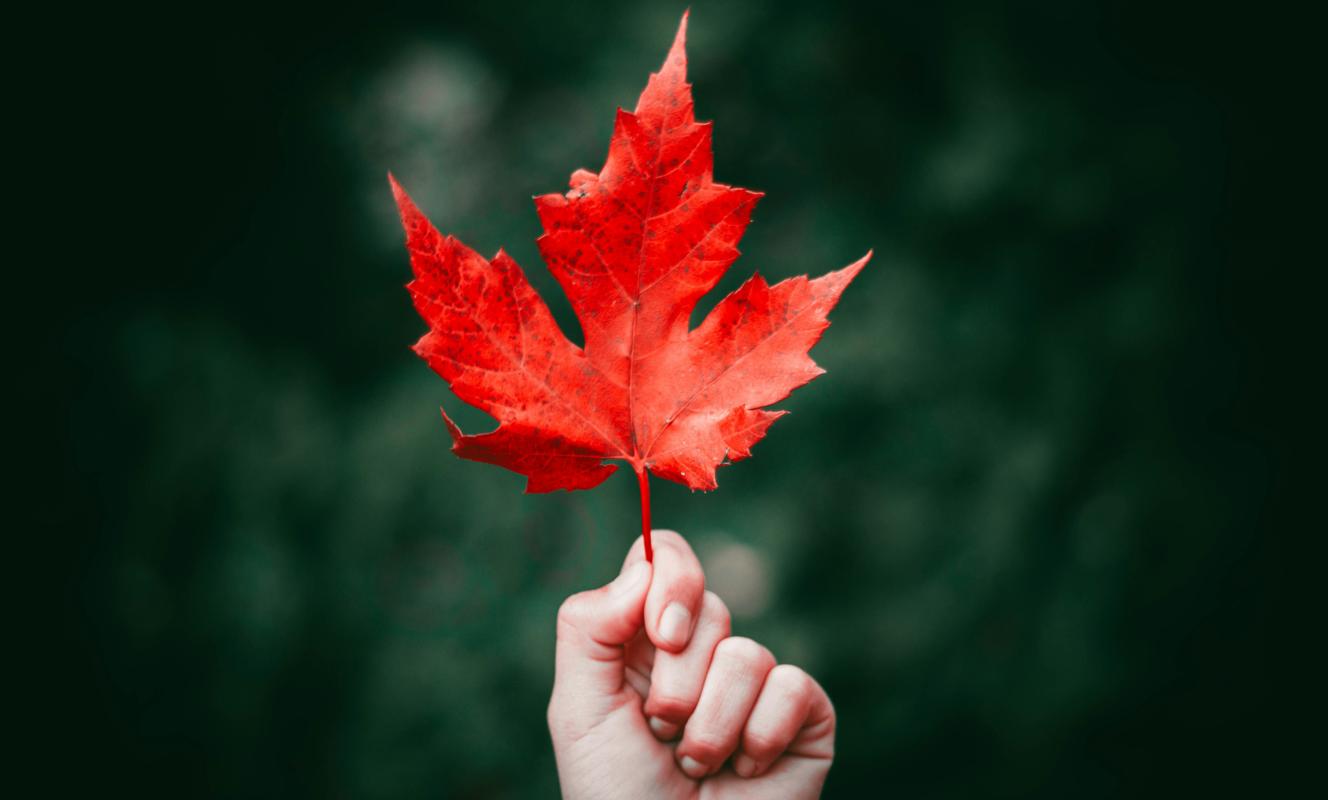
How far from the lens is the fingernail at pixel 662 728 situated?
0.86m

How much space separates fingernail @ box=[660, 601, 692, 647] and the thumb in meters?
0.03

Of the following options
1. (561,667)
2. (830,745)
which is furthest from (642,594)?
(830,745)

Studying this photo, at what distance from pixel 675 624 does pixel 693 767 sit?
217 mm

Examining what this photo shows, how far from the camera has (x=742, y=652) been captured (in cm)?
83

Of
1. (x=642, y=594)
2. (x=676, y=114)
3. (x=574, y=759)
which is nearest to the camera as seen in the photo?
(x=676, y=114)

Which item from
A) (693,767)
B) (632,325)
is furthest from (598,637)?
(632,325)

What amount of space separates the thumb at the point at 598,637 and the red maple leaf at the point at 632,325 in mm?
185

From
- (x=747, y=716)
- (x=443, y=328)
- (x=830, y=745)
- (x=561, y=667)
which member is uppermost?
(x=443, y=328)

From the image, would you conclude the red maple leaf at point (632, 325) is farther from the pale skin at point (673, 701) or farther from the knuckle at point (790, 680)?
the knuckle at point (790, 680)

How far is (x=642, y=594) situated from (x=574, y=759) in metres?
0.30

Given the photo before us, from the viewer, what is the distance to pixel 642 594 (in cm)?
80

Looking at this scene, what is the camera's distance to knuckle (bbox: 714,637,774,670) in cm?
83

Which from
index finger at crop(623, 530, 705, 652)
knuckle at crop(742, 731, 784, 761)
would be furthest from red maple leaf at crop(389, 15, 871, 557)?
knuckle at crop(742, 731, 784, 761)

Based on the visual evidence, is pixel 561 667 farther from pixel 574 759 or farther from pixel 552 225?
pixel 552 225
